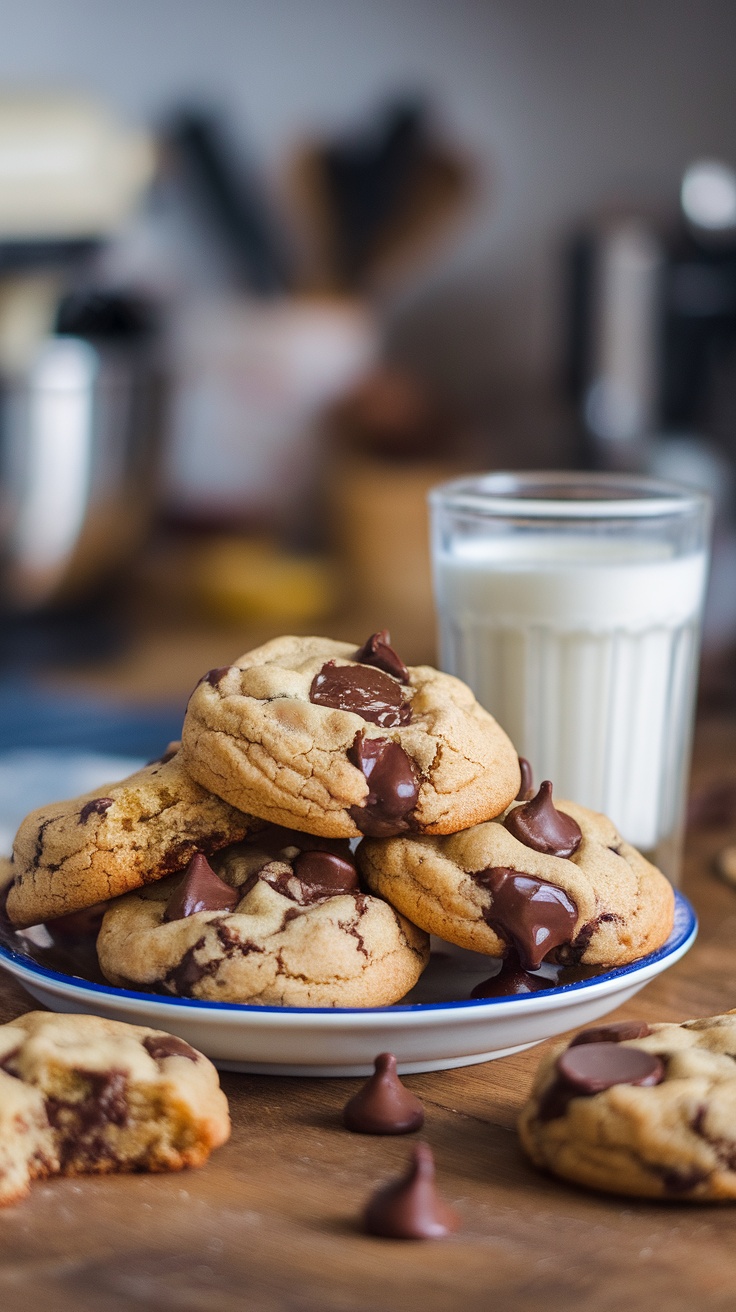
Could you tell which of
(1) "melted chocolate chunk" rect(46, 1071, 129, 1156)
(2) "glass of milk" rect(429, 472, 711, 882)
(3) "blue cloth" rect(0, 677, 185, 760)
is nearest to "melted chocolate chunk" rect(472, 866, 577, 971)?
(1) "melted chocolate chunk" rect(46, 1071, 129, 1156)

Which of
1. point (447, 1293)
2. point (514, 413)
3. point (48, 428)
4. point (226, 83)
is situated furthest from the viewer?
point (514, 413)

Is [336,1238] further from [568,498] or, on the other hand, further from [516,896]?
[568,498]

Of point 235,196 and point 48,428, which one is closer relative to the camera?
point 48,428

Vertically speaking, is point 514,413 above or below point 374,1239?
above

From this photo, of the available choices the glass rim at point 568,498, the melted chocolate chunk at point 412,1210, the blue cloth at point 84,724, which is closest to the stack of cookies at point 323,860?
the melted chocolate chunk at point 412,1210

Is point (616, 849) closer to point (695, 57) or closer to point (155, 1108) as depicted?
point (155, 1108)

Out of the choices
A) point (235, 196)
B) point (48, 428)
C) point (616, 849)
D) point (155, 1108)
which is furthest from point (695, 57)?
point (155, 1108)
